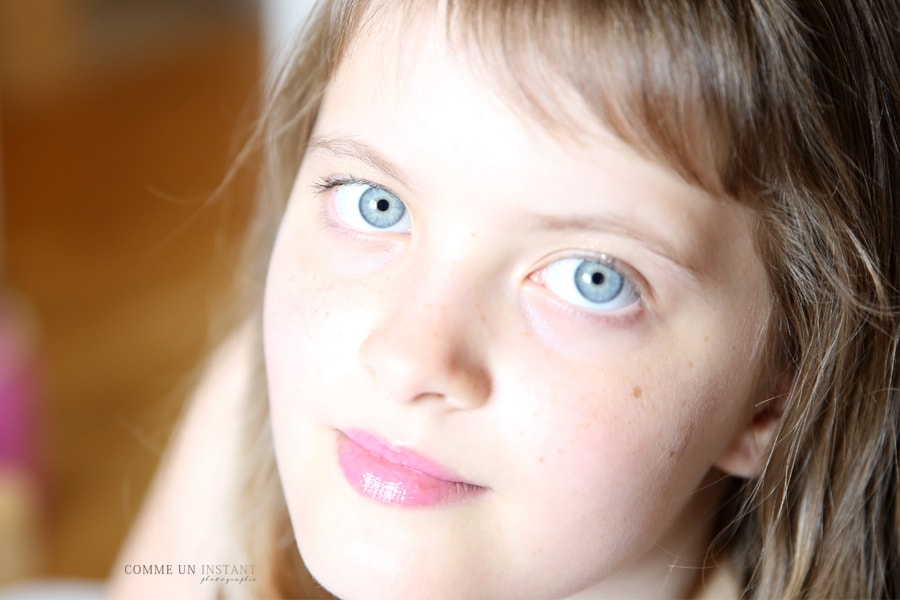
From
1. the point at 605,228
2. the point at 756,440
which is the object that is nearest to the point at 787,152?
the point at 605,228

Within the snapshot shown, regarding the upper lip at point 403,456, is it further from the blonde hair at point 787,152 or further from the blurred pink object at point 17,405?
the blurred pink object at point 17,405

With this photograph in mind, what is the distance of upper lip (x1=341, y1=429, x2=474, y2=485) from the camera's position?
764mm

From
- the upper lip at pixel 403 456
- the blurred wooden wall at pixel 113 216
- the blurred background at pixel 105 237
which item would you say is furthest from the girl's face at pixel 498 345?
the blurred wooden wall at pixel 113 216

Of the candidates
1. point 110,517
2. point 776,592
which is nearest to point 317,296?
point 776,592

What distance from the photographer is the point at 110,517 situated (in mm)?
1952

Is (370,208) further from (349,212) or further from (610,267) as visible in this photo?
(610,267)

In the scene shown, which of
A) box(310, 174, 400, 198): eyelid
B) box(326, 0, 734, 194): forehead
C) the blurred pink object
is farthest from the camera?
the blurred pink object

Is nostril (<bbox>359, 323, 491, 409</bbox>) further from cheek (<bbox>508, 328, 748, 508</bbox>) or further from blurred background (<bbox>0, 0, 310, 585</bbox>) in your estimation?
blurred background (<bbox>0, 0, 310, 585</bbox>)

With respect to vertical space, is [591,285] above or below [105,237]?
above

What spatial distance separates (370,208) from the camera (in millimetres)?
842

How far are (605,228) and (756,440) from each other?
251 millimetres

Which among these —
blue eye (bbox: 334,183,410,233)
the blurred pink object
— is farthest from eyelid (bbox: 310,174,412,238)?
the blurred pink object

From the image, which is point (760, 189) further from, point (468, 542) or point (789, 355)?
point (468, 542)

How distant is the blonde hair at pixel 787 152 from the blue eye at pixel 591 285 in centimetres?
9
